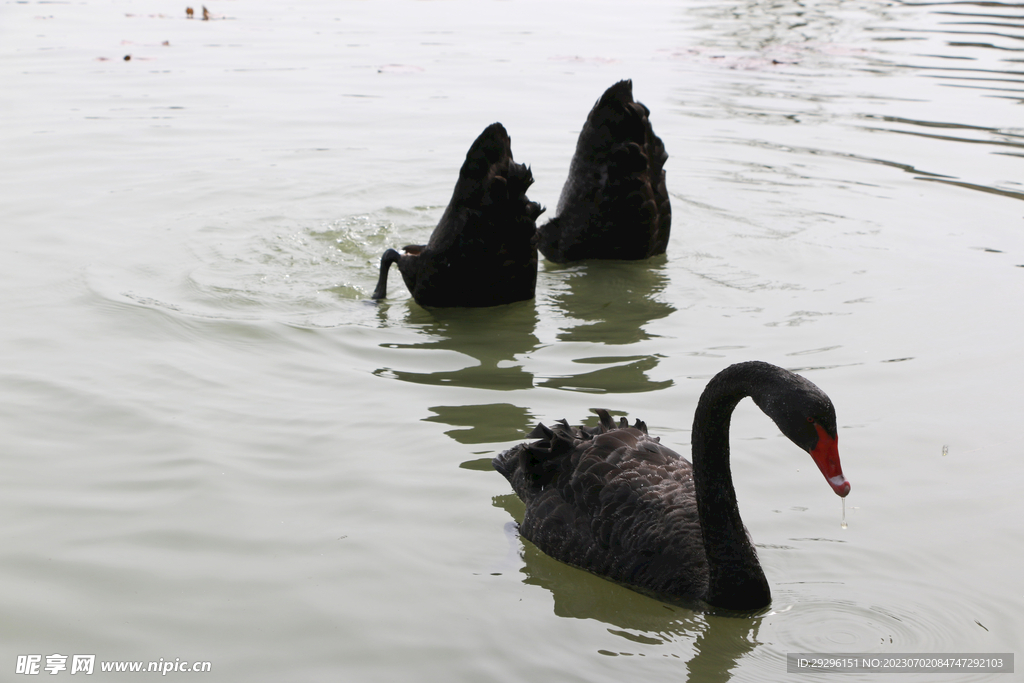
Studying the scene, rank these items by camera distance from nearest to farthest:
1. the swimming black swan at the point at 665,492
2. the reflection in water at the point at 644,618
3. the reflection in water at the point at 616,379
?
the swimming black swan at the point at 665,492 → the reflection in water at the point at 644,618 → the reflection in water at the point at 616,379

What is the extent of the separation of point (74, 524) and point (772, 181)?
7.32 m

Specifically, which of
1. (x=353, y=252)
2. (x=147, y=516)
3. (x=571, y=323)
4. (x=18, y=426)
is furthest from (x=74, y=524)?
(x=353, y=252)

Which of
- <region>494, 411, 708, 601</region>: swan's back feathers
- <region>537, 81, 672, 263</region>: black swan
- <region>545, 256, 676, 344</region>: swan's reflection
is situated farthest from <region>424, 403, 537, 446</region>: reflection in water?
<region>537, 81, 672, 263</region>: black swan

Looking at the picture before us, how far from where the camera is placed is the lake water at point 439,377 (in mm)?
3672

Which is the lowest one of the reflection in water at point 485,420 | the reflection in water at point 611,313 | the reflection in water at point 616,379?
the reflection in water at point 485,420

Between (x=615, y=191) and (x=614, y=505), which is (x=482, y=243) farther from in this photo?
(x=614, y=505)

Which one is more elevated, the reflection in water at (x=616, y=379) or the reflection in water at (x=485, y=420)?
the reflection in water at (x=616, y=379)

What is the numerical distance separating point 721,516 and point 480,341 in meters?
2.91

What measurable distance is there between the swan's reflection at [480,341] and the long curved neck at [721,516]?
199cm

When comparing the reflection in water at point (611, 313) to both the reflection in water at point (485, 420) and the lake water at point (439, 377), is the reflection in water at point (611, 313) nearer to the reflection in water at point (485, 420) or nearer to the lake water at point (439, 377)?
the lake water at point (439, 377)

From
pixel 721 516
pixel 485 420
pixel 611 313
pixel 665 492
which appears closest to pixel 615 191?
pixel 611 313

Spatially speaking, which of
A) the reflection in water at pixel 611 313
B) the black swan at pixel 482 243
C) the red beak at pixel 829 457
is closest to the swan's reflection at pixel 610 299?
the reflection in water at pixel 611 313

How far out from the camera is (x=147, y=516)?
4.24 metres

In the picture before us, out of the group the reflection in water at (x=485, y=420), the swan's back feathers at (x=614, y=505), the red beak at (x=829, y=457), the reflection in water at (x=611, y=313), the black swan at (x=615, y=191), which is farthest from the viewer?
the black swan at (x=615, y=191)
